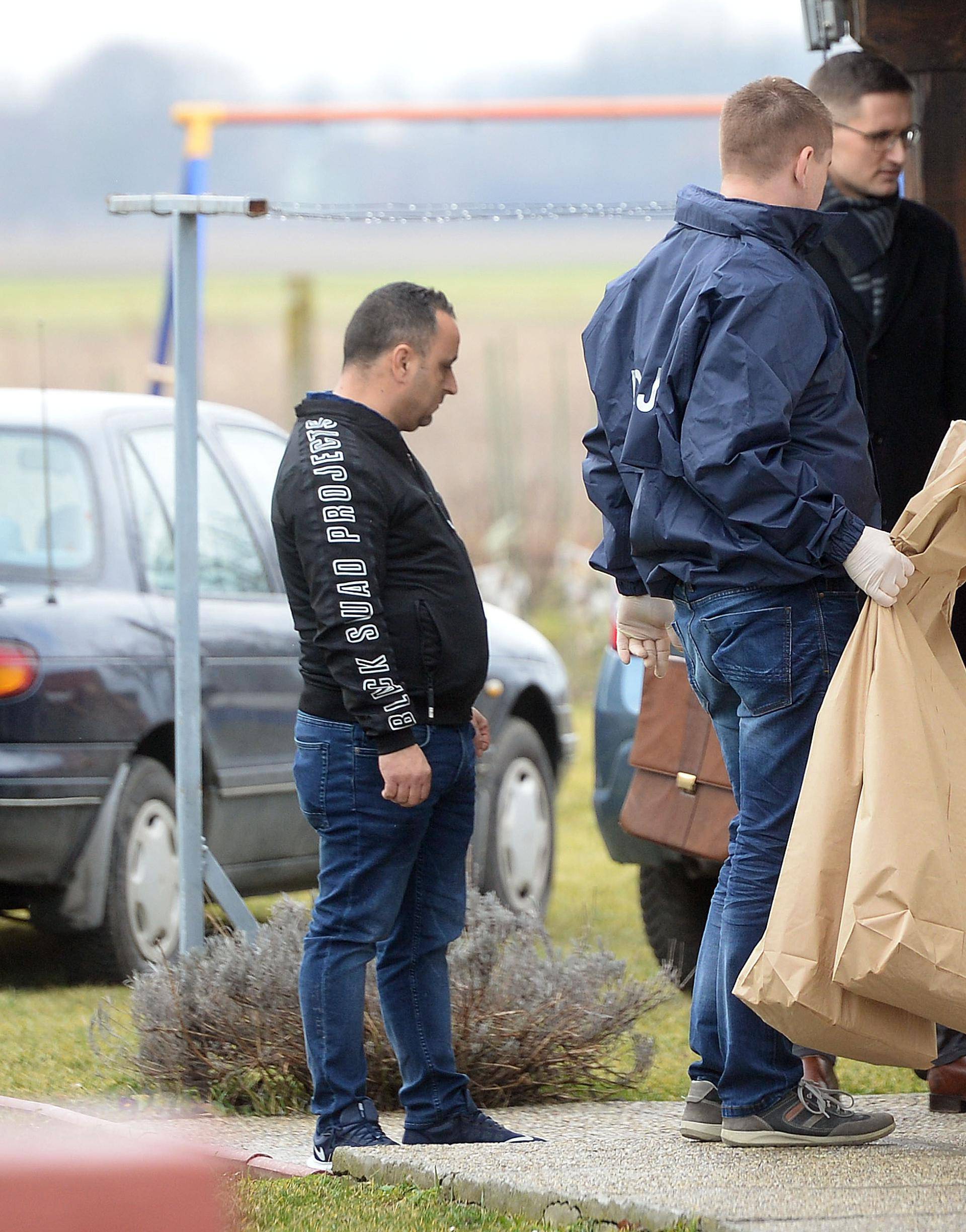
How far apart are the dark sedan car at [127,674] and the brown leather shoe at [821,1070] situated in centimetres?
110

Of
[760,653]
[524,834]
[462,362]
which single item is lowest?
[524,834]

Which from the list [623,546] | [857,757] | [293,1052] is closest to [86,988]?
[293,1052]

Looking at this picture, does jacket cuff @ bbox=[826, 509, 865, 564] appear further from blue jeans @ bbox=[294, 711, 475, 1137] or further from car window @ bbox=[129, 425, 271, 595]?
car window @ bbox=[129, 425, 271, 595]

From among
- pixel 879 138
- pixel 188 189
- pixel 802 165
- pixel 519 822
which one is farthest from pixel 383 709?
pixel 188 189

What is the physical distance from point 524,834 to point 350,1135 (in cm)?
351

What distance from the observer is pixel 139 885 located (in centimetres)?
592

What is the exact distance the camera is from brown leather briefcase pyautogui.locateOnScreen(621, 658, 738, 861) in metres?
4.77

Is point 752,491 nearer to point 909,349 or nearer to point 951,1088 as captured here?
point 909,349

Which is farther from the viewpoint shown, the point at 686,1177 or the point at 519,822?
the point at 519,822

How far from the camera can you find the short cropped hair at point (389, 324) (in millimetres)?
3902

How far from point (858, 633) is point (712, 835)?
4.63ft

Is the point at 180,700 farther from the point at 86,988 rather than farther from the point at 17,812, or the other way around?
the point at 86,988

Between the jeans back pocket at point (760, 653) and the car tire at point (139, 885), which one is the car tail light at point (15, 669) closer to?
the car tire at point (139, 885)

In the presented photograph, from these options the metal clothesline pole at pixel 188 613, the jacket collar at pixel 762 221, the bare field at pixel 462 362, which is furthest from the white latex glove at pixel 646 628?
the bare field at pixel 462 362
